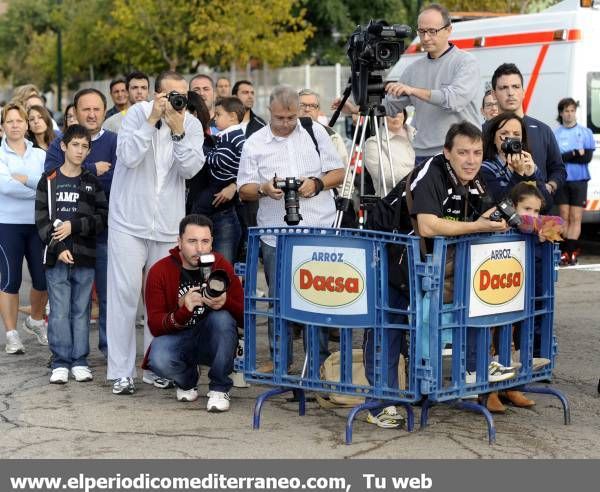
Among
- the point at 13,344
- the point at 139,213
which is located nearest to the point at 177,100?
the point at 139,213

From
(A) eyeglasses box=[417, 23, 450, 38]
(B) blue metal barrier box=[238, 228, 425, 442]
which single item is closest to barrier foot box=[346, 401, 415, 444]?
(B) blue metal barrier box=[238, 228, 425, 442]

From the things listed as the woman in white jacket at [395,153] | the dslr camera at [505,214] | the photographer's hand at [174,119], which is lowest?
the dslr camera at [505,214]

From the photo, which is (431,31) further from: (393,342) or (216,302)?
(393,342)

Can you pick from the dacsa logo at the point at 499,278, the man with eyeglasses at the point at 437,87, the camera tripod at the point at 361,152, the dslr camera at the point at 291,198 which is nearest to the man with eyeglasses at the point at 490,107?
the man with eyeglasses at the point at 437,87

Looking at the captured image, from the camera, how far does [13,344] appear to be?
9234 millimetres

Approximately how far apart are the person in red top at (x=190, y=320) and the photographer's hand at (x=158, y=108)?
0.64 meters

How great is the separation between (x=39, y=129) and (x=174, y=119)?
292 cm

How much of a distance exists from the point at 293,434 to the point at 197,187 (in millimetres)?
2702

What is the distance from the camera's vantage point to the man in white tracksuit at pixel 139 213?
25.1 feet

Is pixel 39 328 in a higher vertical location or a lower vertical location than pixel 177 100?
lower

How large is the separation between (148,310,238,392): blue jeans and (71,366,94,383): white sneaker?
0.93 metres

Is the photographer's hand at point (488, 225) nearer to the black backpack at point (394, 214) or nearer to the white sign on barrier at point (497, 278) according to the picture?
the white sign on barrier at point (497, 278)

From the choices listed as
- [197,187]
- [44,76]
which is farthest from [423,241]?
[44,76]
